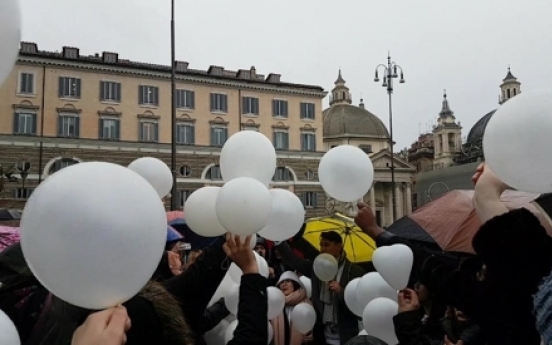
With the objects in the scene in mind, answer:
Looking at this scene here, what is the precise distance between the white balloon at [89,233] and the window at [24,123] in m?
31.6

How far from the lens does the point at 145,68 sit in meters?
32.4

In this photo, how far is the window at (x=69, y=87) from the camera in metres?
30.5

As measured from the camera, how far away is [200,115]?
3431 centimetres

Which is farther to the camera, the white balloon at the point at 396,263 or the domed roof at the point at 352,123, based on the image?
the domed roof at the point at 352,123

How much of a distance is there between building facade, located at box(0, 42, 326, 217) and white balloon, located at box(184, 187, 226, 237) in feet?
81.2

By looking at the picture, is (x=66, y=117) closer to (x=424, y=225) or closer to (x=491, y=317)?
(x=424, y=225)

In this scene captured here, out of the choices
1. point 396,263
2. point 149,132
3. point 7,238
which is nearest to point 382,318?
point 396,263

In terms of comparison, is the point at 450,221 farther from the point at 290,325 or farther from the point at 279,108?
the point at 279,108

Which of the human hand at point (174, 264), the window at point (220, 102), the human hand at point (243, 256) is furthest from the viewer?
the window at point (220, 102)

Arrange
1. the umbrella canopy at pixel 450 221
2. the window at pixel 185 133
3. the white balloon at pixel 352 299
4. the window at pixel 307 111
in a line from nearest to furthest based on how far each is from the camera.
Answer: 1. the white balloon at pixel 352 299
2. the umbrella canopy at pixel 450 221
3. the window at pixel 185 133
4. the window at pixel 307 111

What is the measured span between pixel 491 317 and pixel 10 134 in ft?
105

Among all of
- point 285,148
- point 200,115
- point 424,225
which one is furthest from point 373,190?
point 424,225

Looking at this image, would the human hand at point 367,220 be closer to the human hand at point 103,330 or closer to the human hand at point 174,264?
the human hand at point 174,264

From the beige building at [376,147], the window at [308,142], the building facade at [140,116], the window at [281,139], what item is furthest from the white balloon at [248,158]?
the beige building at [376,147]
